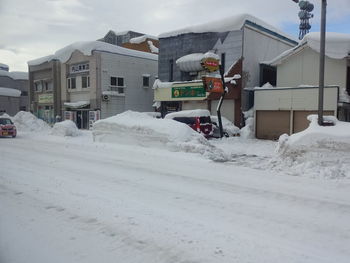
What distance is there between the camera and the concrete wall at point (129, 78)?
3212cm

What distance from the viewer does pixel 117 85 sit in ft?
109

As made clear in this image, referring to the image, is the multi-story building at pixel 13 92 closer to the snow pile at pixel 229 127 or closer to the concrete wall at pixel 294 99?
the snow pile at pixel 229 127

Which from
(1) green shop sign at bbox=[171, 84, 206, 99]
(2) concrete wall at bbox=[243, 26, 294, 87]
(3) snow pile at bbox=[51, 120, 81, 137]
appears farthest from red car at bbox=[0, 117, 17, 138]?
(2) concrete wall at bbox=[243, 26, 294, 87]

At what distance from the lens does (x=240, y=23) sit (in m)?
25.5

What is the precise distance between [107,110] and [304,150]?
79.9ft

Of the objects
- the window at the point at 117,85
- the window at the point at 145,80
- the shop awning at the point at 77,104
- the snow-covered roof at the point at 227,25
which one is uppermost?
the snow-covered roof at the point at 227,25

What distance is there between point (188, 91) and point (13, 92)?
A: 35.6 metres

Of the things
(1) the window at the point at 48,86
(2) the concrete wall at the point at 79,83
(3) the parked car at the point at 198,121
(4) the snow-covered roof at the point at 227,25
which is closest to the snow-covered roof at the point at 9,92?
(1) the window at the point at 48,86

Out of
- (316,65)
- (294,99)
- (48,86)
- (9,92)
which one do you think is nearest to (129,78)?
(48,86)

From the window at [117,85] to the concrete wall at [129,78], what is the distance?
0.33 meters

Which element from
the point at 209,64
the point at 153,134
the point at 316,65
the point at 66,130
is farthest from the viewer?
the point at 316,65

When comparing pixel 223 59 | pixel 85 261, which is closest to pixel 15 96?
pixel 223 59

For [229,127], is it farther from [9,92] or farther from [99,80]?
[9,92]

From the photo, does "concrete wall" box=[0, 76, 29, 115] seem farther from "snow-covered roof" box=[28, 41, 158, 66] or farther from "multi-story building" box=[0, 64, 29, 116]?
"snow-covered roof" box=[28, 41, 158, 66]
